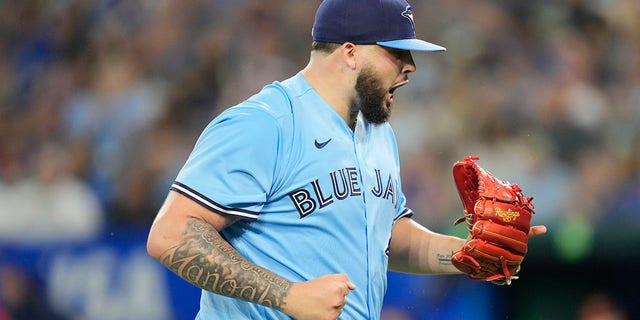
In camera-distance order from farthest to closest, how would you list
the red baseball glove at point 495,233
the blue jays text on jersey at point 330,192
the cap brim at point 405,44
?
the red baseball glove at point 495,233 → the cap brim at point 405,44 → the blue jays text on jersey at point 330,192

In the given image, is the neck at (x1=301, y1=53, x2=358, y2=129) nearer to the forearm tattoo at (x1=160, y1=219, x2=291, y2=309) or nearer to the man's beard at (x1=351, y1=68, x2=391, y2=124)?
the man's beard at (x1=351, y1=68, x2=391, y2=124)

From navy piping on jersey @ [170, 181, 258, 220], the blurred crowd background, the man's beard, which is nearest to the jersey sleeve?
navy piping on jersey @ [170, 181, 258, 220]

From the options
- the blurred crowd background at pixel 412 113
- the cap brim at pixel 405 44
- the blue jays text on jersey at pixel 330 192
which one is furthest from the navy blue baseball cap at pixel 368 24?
the blurred crowd background at pixel 412 113

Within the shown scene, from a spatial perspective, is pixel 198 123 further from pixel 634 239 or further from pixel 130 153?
pixel 634 239

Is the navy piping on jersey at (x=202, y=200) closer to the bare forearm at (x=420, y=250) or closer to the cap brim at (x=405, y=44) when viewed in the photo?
the cap brim at (x=405, y=44)

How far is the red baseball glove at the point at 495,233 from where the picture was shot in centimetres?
359

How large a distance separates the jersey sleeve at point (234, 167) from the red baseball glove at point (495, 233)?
89 cm

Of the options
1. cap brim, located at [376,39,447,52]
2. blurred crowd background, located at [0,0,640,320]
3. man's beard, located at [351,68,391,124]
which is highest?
cap brim, located at [376,39,447,52]

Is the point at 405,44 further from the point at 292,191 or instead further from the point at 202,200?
the point at 202,200

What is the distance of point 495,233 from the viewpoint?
358 centimetres

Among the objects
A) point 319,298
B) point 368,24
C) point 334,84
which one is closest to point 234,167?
point 319,298

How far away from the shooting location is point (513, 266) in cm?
370

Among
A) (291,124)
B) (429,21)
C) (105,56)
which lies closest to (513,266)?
(291,124)

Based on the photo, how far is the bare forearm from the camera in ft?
12.6
